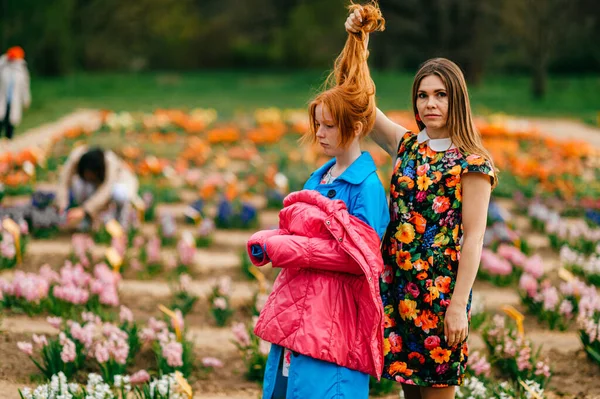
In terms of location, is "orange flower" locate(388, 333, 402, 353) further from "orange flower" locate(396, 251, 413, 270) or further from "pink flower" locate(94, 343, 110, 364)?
"pink flower" locate(94, 343, 110, 364)

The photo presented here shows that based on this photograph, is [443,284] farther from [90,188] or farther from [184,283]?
[90,188]

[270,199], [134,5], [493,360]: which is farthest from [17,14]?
[493,360]

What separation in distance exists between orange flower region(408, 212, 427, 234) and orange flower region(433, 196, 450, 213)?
59 mm

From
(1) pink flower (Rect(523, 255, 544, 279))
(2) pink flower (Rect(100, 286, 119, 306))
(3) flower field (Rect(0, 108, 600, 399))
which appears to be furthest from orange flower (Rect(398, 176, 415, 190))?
(1) pink flower (Rect(523, 255, 544, 279))

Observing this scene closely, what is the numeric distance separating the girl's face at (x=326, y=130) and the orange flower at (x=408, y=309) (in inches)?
23.7

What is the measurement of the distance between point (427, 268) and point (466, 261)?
0.46 feet

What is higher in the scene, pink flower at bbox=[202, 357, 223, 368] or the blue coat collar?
the blue coat collar

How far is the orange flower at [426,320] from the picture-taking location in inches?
98.0

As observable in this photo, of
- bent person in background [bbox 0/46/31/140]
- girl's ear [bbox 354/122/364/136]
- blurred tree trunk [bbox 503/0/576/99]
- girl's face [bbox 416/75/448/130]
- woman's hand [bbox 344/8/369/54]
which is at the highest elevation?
blurred tree trunk [bbox 503/0/576/99]

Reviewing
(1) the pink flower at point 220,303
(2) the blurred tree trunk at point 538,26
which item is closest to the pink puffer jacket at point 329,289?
(1) the pink flower at point 220,303

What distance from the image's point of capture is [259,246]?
2473mm

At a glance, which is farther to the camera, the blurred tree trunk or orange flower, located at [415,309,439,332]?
the blurred tree trunk

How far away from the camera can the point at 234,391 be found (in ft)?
11.5

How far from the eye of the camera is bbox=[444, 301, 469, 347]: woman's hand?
242 centimetres
